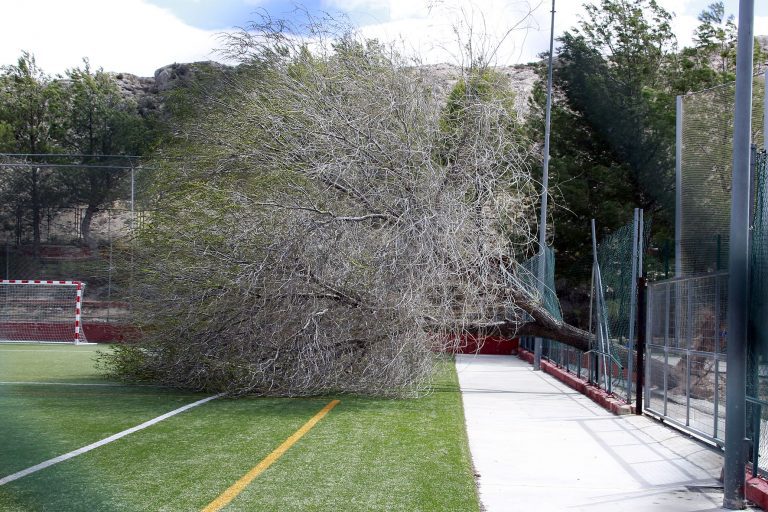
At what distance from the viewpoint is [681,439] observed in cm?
1046

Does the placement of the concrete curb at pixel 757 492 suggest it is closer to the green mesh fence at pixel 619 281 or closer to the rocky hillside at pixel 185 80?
the green mesh fence at pixel 619 281

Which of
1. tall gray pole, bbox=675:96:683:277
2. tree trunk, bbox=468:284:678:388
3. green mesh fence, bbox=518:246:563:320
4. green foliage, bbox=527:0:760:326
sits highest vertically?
green foliage, bbox=527:0:760:326

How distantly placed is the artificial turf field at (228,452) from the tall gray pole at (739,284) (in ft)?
6.75

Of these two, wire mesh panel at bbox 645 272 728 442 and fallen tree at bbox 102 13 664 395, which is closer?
wire mesh panel at bbox 645 272 728 442

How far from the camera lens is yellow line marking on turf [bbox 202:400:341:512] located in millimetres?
6387

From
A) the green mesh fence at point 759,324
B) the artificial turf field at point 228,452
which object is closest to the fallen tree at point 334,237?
the artificial turf field at point 228,452

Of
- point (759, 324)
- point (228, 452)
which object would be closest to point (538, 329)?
point (228, 452)

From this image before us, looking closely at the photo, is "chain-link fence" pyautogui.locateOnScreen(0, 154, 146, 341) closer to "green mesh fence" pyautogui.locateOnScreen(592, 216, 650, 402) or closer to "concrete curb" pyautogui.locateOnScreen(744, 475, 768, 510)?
"green mesh fence" pyautogui.locateOnScreen(592, 216, 650, 402)

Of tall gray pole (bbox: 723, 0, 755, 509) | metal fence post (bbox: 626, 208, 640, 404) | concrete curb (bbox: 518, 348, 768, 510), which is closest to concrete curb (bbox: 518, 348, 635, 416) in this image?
concrete curb (bbox: 518, 348, 768, 510)

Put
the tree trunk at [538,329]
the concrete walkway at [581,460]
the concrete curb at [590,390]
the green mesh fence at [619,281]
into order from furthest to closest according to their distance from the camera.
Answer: the tree trunk at [538,329]
the green mesh fence at [619,281]
the concrete curb at [590,390]
the concrete walkway at [581,460]

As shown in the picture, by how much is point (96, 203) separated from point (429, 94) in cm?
2024

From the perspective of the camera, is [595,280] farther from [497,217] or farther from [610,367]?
[497,217]

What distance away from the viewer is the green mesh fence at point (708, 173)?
38.4 feet

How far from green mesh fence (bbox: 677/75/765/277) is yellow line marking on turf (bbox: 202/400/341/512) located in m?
5.47
